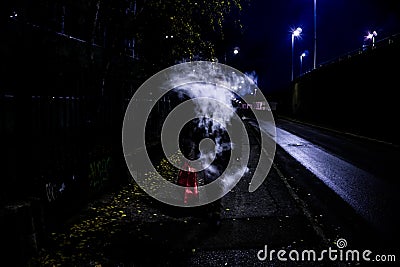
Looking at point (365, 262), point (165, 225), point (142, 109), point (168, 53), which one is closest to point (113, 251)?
point (165, 225)

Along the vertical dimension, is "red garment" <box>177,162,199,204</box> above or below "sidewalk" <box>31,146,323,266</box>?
above

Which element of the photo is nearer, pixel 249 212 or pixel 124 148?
pixel 249 212

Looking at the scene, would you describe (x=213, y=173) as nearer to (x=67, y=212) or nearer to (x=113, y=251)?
(x=67, y=212)

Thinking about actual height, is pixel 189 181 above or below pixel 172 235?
above

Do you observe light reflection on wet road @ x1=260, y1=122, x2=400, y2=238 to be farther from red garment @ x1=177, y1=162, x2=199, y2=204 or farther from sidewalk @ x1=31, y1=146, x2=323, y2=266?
red garment @ x1=177, y1=162, x2=199, y2=204

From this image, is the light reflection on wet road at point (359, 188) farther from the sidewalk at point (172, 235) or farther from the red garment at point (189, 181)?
the red garment at point (189, 181)

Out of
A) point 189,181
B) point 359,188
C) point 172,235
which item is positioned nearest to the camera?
point 172,235

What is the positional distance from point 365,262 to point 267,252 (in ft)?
3.98

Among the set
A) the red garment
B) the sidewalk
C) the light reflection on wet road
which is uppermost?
the red garment

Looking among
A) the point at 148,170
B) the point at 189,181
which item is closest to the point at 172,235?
the point at 189,181

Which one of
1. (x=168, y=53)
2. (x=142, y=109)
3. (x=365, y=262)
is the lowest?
(x=365, y=262)

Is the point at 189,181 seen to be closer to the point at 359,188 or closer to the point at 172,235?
the point at 172,235

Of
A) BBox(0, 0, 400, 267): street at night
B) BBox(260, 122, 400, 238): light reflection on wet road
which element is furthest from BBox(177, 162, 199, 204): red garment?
BBox(260, 122, 400, 238): light reflection on wet road

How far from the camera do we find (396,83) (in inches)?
727
